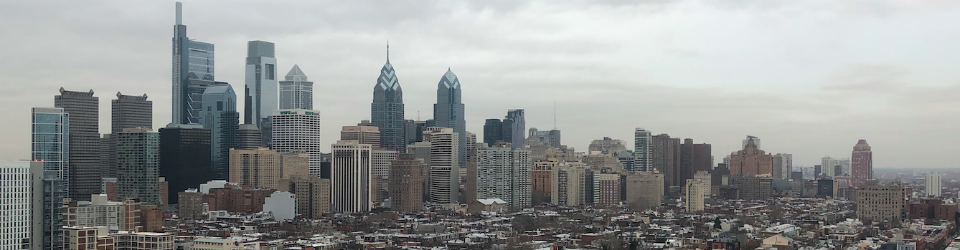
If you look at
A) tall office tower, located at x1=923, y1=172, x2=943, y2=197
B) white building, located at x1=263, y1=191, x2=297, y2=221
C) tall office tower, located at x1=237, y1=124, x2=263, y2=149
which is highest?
tall office tower, located at x1=237, y1=124, x2=263, y2=149

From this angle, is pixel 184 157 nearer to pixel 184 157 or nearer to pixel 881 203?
pixel 184 157

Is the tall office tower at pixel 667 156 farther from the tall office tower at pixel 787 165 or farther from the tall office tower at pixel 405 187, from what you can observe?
the tall office tower at pixel 405 187

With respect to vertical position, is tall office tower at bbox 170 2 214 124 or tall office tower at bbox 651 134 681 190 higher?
tall office tower at bbox 170 2 214 124

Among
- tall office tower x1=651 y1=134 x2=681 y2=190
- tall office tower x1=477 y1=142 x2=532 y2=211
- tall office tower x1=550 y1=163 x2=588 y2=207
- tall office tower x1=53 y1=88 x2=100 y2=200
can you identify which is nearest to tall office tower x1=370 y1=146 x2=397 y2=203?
tall office tower x1=477 y1=142 x2=532 y2=211

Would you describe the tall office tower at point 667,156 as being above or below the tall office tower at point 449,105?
below

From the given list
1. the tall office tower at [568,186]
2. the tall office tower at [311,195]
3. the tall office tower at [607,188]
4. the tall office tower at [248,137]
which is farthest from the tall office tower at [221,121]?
the tall office tower at [607,188]

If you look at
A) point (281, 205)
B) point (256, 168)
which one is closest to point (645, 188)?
point (256, 168)

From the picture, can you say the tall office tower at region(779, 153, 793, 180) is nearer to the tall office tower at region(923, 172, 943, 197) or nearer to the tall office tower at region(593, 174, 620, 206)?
the tall office tower at region(593, 174, 620, 206)
